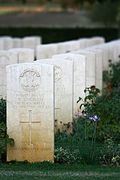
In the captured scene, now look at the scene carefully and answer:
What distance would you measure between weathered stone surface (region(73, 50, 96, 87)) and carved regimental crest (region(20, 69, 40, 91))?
3.19m

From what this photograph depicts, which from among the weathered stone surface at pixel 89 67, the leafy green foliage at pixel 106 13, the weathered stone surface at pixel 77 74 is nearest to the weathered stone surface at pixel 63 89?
the weathered stone surface at pixel 77 74

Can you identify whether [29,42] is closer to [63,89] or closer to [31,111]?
[63,89]

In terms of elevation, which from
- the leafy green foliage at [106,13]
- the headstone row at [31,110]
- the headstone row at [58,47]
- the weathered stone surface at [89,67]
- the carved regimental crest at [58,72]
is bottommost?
the headstone row at [31,110]

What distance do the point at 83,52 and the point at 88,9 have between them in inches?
994

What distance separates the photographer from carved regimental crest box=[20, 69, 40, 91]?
574cm

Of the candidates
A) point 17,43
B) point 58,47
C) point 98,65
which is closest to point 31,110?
point 98,65

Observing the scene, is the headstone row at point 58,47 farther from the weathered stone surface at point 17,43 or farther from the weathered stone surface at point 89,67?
the weathered stone surface at point 17,43

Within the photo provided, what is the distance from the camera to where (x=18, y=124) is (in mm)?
5863

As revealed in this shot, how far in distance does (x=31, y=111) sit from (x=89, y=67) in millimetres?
3362

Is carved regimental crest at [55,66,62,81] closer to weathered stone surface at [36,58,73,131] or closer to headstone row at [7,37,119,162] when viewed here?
weathered stone surface at [36,58,73,131]

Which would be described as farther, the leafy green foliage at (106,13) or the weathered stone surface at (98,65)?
the leafy green foliage at (106,13)

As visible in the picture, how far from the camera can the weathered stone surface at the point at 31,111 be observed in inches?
226

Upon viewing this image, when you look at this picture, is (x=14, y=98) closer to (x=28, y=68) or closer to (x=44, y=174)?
(x=28, y=68)

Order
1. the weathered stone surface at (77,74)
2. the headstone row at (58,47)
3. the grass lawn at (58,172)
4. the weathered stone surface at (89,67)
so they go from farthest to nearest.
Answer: the headstone row at (58,47) → the weathered stone surface at (89,67) → the weathered stone surface at (77,74) → the grass lawn at (58,172)
